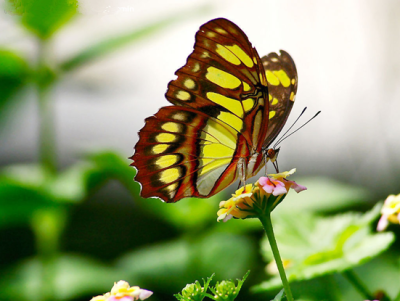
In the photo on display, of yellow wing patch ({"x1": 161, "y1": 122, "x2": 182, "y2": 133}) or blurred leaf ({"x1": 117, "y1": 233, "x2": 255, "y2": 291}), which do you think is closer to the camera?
yellow wing patch ({"x1": 161, "y1": 122, "x2": 182, "y2": 133})

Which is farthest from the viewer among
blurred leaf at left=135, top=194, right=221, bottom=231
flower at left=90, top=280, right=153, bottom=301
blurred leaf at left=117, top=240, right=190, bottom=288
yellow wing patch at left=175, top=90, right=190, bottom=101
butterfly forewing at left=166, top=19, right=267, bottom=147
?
blurred leaf at left=117, top=240, right=190, bottom=288

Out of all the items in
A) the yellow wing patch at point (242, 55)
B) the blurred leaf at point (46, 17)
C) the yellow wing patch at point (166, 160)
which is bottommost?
the yellow wing patch at point (166, 160)

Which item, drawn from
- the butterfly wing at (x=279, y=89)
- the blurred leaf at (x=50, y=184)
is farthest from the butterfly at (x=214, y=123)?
the blurred leaf at (x=50, y=184)

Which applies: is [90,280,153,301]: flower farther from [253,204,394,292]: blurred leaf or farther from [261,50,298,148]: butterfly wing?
[261,50,298,148]: butterfly wing

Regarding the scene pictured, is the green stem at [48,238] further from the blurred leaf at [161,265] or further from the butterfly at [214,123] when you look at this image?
the butterfly at [214,123]

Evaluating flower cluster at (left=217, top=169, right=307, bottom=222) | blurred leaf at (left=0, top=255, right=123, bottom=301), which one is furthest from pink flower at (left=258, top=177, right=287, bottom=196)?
blurred leaf at (left=0, top=255, right=123, bottom=301)

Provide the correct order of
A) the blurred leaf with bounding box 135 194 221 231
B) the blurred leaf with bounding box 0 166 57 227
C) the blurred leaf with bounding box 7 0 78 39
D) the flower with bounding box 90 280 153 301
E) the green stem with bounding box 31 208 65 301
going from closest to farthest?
the flower with bounding box 90 280 153 301
the blurred leaf with bounding box 0 166 57 227
the blurred leaf with bounding box 7 0 78 39
the green stem with bounding box 31 208 65 301
the blurred leaf with bounding box 135 194 221 231

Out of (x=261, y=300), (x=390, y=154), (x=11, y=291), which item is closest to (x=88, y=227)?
(x=11, y=291)
